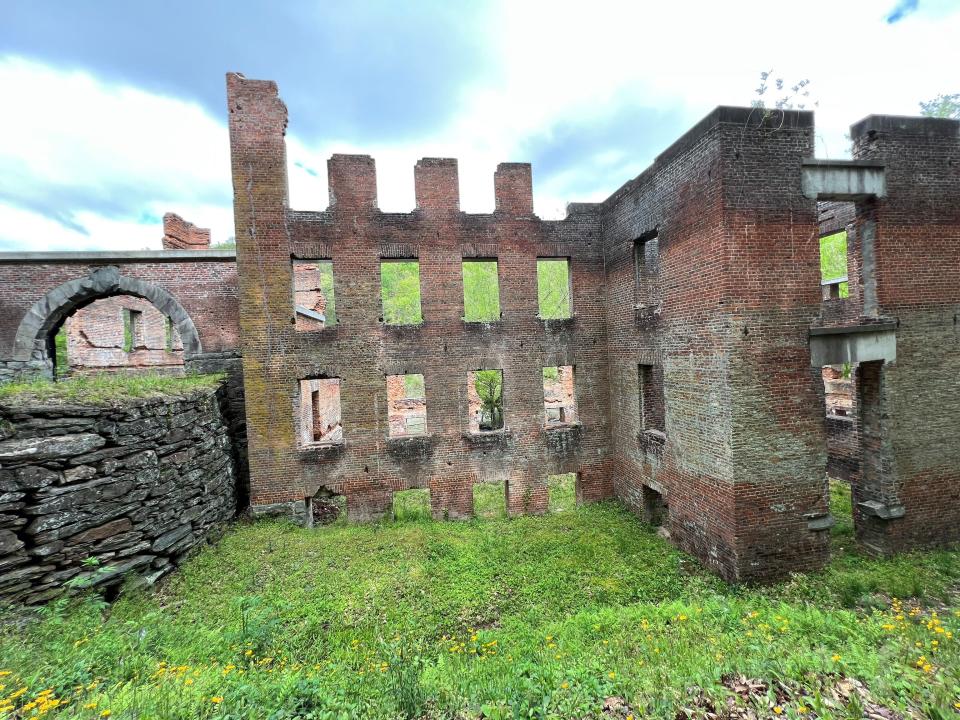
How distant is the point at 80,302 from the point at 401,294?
2311cm

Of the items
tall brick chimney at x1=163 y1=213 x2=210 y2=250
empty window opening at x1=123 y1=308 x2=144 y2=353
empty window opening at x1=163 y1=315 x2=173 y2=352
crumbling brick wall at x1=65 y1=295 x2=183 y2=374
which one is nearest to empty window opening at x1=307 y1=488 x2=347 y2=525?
crumbling brick wall at x1=65 y1=295 x2=183 y2=374

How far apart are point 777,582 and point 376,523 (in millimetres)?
8086

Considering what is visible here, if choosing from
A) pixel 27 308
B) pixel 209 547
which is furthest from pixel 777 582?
pixel 27 308

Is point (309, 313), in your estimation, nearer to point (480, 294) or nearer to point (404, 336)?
point (404, 336)

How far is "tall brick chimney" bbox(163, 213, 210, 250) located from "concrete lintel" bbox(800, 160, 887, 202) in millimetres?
15298

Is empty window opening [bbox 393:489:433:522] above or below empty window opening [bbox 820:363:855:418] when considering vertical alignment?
below

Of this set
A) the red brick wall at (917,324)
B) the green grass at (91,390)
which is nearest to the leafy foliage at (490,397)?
the green grass at (91,390)

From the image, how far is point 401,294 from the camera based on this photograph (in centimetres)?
3253

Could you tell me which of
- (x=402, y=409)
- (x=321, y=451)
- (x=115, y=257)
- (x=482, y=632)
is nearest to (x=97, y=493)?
(x=321, y=451)

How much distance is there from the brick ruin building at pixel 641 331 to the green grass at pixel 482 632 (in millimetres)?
956

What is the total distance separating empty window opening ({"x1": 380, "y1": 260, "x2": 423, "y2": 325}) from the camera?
98.1 ft

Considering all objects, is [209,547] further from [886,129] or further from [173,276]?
[886,129]

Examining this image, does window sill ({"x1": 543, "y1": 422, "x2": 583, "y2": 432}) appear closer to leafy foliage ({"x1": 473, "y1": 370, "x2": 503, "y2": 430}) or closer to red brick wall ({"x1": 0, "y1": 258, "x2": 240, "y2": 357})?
leafy foliage ({"x1": 473, "y1": 370, "x2": 503, "y2": 430})

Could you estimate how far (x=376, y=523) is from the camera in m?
9.67
